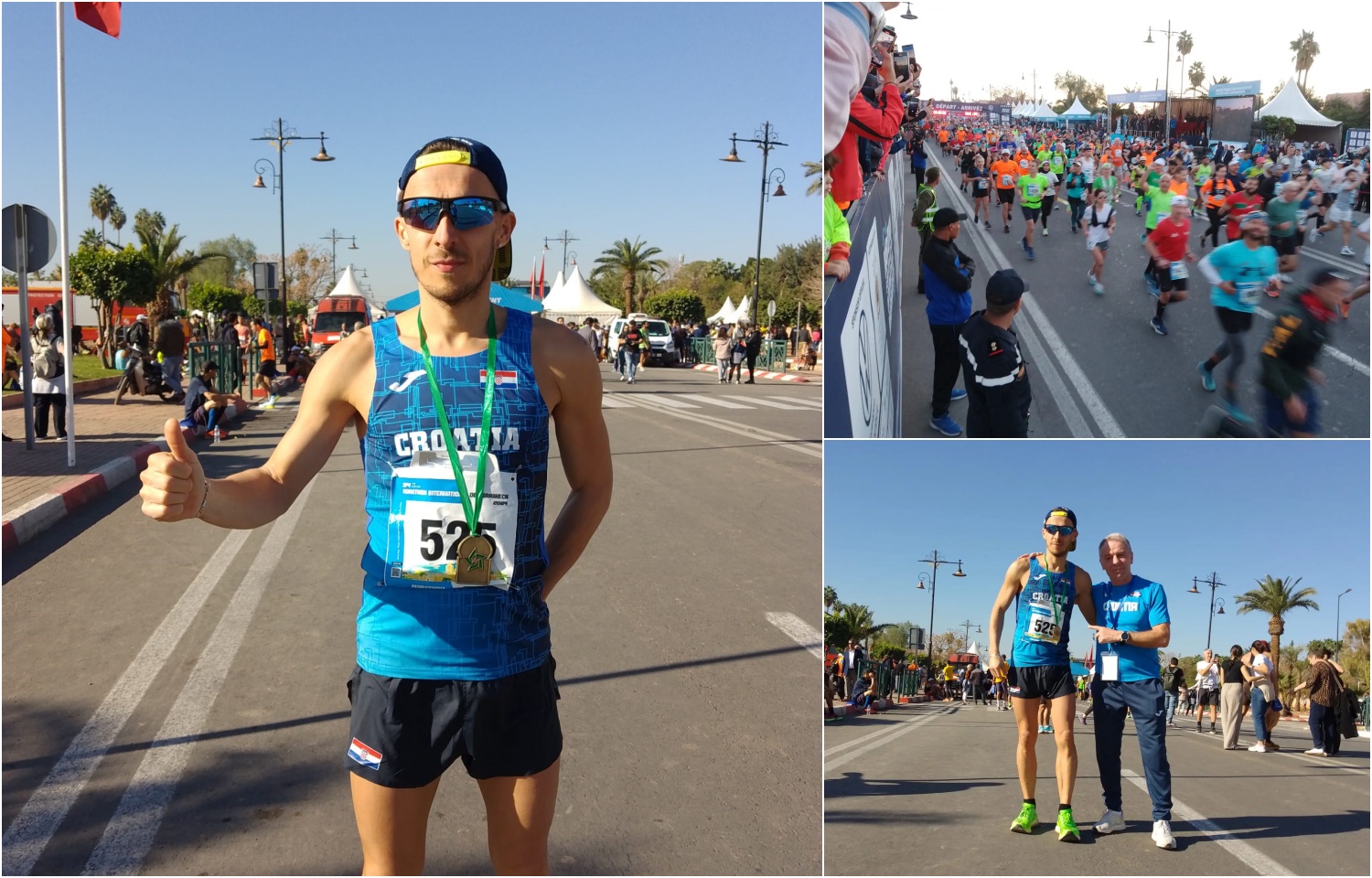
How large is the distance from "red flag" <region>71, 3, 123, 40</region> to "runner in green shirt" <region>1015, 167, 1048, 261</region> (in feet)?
34.8

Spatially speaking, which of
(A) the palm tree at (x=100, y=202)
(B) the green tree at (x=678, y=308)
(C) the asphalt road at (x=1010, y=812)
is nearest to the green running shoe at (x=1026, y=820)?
(C) the asphalt road at (x=1010, y=812)

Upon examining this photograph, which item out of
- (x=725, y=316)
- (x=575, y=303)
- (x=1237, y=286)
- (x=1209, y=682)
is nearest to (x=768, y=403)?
(x=1209, y=682)

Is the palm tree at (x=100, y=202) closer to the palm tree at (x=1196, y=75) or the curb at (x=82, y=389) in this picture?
Result: the curb at (x=82, y=389)

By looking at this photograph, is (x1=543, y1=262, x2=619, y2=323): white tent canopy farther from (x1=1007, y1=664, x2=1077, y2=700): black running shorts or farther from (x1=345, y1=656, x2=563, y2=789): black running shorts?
(x1=345, y1=656, x2=563, y2=789): black running shorts

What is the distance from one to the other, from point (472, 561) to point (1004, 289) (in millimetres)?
1966

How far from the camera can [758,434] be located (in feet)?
55.0

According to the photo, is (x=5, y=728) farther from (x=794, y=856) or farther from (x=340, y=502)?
(x=340, y=502)

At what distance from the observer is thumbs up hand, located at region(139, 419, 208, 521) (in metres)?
2.12

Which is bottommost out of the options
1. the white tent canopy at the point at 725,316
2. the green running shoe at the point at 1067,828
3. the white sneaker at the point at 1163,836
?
the white sneaker at the point at 1163,836

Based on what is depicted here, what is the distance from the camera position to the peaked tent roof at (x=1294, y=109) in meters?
3.39

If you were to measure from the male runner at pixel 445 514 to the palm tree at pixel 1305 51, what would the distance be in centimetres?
233

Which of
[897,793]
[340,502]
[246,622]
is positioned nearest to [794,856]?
[897,793]

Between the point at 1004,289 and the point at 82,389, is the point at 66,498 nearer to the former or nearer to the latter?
the point at 1004,289

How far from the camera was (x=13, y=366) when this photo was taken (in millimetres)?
22375
